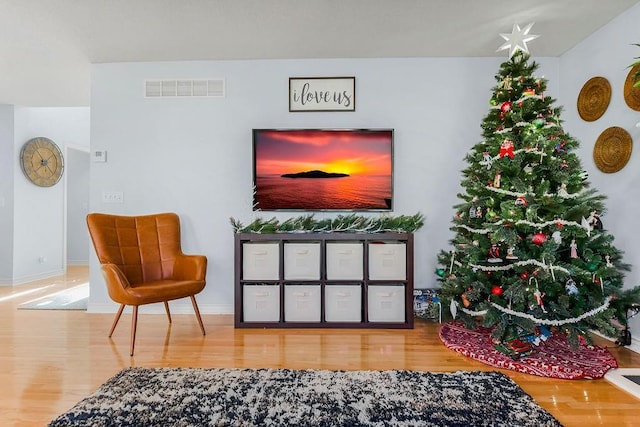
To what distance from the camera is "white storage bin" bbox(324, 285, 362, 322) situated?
9.59 feet

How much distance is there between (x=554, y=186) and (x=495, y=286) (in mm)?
767

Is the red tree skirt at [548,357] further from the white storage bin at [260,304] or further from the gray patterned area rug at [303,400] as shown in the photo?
the white storage bin at [260,304]

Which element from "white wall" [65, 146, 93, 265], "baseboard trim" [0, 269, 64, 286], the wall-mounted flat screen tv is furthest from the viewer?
"white wall" [65, 146, 93, 265]

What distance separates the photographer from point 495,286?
2402mm

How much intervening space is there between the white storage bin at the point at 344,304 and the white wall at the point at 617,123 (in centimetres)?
198

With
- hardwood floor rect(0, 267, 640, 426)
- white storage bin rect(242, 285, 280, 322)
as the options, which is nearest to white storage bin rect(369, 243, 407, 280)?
hardwood floor rect(0, 267, 640, 426)

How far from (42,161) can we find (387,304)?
532 centimetres

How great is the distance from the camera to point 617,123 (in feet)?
8.68

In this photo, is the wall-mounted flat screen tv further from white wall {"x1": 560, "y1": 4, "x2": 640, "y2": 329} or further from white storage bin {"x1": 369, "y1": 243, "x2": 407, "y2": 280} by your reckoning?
white wall {"x1": 560, "y1": 4, "x2": 640, "y2": 329}

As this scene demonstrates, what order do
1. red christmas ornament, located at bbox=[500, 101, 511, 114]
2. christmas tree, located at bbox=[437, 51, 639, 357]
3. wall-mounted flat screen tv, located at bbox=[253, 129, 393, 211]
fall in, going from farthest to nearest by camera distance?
wall-mounted flat screen tv, located at bbox=[253, 129, 393, 211] < red christmas ornament, located at bbox=[500, 101, 511, 114] < christmas tree, located at bbox=[437, 51, 639, 357]

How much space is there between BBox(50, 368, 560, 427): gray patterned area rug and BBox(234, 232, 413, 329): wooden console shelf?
2.83 ft

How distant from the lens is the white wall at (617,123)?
2498mm

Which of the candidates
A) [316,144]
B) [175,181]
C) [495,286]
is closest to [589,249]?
[495,286]

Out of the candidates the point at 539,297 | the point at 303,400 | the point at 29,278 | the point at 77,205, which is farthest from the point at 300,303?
the point at 77,205
